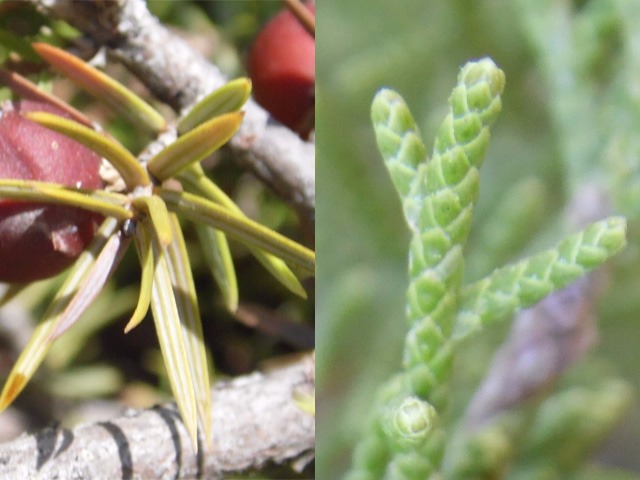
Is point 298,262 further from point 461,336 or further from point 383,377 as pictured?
point 383,377

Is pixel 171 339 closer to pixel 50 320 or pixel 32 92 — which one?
pixel 50 320

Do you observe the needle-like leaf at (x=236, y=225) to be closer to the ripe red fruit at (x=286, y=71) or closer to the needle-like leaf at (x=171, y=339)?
the needle-like leaf at (x=171, y=339)

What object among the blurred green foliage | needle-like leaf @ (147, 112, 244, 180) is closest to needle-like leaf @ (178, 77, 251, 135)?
needle-like leaf @ (147, 112, 244, 180)

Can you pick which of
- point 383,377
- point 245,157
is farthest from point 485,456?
point 245,157

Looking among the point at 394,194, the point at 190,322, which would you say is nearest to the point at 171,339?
the point at 190,322

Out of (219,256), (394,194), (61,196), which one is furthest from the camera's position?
(394,194)

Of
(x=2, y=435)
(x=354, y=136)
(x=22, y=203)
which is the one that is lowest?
(x=2, y=435)
